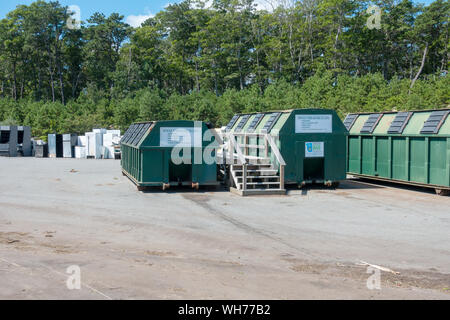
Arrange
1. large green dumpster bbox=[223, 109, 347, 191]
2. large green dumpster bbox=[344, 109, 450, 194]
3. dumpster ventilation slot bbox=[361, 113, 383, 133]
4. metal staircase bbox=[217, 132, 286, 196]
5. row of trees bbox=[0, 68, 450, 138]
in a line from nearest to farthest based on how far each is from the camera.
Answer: large green dumpster bbox=[344, 109, 450, 194]
metal staircase bbox=[217, 132, 286, 196]
large green dumpster bbox=[223, 109, 347, 191]
dumpster ventilation slot bbox=[361, 113, 383, 133]
row of trees bbox=[0, 68, 450, 138]

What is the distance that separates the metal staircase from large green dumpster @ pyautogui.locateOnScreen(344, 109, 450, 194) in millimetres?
3850

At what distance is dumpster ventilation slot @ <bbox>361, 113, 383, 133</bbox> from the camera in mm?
18422

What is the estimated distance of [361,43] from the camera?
57719mm

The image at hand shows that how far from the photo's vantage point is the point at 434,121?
51.0 ft

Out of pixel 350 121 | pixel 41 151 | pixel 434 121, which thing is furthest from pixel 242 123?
pixel 41 151

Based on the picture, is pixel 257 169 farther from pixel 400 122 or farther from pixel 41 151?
pixel 41 151

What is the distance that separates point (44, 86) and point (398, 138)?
70363 mm

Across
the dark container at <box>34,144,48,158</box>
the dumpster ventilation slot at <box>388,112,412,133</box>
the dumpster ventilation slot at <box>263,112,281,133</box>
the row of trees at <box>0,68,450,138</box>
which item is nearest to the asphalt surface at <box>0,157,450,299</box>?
the dumpster ventilation slot at <box>388,112,412,133</box>

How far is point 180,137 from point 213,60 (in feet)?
164

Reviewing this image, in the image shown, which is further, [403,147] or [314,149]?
[314,149]

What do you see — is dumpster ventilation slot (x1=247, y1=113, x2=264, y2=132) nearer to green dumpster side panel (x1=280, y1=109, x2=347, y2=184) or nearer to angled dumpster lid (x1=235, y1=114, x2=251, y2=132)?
angled dumpster lid (x1=235, y1=114, x2=251, y2=132)

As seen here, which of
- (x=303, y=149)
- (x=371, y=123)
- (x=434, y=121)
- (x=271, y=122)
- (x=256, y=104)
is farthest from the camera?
(x=256, y=104)

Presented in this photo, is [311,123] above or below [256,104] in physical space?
below

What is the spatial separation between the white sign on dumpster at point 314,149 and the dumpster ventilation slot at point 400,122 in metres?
2.51
